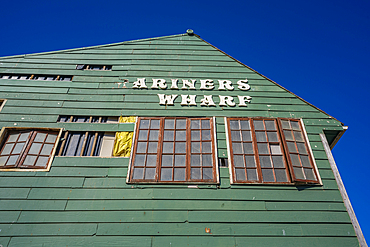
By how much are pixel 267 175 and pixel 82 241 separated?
4.45m

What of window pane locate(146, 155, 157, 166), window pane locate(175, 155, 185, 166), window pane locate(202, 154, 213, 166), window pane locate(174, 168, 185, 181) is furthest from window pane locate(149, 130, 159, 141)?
window pane locate(202, 154, 213, 166)

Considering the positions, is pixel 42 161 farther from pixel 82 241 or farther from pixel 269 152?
pixel 269 152

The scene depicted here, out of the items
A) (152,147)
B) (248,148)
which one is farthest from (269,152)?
(152,147)

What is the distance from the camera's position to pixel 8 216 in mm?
5418

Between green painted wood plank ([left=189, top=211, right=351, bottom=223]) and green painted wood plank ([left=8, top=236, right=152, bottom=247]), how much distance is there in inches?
47.0

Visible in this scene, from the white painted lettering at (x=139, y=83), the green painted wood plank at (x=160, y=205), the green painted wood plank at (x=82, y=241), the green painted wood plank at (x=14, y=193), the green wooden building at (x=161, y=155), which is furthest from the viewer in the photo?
the white painted lettering at (x=139, y=83)

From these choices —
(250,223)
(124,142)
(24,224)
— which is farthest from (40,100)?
(250,223)

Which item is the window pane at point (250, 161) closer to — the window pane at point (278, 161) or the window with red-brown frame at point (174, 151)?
the window pane at point (278, 161)

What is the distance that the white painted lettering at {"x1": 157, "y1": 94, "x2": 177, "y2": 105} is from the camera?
24.4ft

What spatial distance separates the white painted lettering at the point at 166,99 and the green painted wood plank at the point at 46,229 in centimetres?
378

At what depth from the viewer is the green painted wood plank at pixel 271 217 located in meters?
5.46

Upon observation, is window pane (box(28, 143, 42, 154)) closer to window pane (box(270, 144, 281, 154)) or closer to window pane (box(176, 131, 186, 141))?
window pane (box(176, 131, 186, 141))

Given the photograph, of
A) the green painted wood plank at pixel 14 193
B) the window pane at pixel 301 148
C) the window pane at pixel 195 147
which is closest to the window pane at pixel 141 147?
the window pane at pixel 195 147

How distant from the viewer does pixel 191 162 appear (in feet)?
20.6
